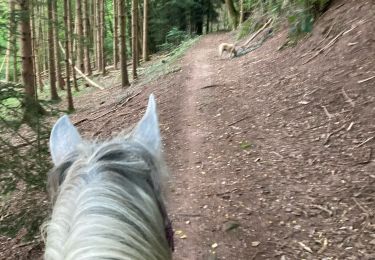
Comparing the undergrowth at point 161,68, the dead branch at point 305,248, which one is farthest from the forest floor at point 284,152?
the undergrowth at point 161,68

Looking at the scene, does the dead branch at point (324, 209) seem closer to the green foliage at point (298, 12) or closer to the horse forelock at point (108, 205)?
the horse forelock at point (108, 205)

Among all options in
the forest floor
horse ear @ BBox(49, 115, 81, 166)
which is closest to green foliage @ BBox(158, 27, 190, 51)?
the forest floor

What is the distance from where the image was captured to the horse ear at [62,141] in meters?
1.63

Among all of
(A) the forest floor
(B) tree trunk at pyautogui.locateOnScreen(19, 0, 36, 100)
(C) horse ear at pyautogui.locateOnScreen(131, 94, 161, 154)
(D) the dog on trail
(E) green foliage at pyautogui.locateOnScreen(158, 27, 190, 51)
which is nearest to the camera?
(C) horse ear at pyautogui.locateOnScreen(131, 94, 161, 154)

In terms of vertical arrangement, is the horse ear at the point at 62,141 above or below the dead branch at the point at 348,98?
above

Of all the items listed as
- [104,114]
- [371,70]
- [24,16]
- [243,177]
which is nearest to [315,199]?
[243,177]

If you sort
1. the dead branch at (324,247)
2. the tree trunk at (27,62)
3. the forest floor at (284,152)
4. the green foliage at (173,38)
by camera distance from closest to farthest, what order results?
1. the dead branch at (324,247)
2. the forest floor at (284,152)
3. the tree trunk at (27,62)
4. the green foliage at (173,38)

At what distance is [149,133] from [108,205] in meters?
0.47

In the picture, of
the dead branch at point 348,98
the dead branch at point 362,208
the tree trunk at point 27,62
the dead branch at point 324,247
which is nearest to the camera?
the dead branch at point 324,247

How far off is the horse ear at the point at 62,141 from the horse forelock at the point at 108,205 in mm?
98

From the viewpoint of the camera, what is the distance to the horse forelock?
1.14 m

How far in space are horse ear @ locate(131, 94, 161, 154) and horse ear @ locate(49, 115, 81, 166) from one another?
24 cm

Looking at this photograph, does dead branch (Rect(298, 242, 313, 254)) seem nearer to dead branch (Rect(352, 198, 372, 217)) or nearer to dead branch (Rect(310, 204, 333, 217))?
dead branch (Rect(310, 204, 333, 217))

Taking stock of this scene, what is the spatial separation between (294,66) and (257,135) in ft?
7.13
